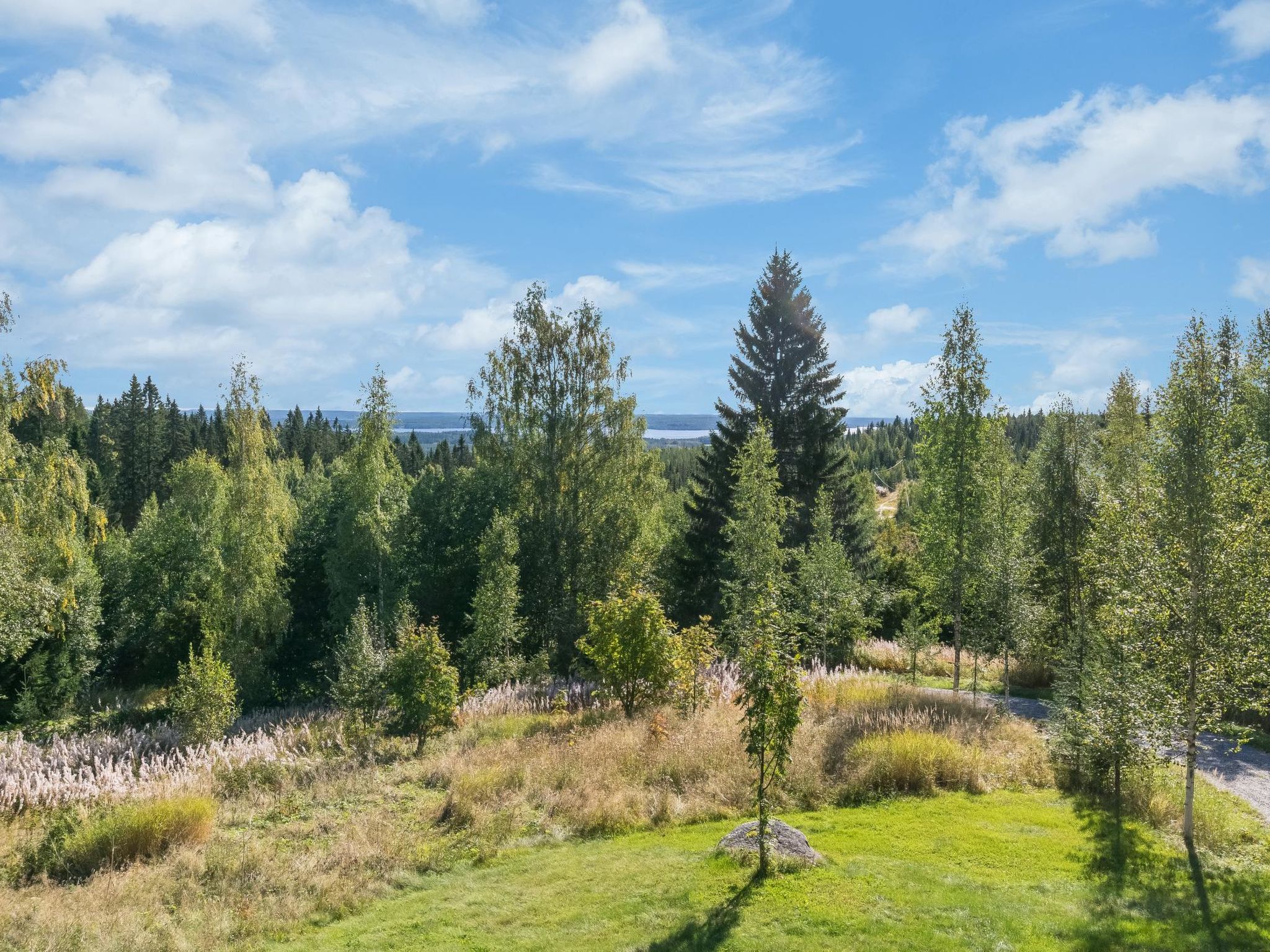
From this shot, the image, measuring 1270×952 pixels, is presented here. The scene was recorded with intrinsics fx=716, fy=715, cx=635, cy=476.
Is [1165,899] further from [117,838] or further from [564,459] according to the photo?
[564,459]

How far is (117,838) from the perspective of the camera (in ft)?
36.3

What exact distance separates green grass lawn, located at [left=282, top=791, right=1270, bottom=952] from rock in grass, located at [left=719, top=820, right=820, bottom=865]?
234 millimetres

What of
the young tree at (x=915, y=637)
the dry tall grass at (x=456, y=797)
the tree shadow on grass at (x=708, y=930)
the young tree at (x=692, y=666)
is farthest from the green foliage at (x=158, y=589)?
the tree shadow on grass at (x=708, y=930)

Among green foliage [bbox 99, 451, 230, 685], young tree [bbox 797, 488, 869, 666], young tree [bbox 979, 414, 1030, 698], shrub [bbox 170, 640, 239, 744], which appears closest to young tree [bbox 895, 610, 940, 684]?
young tree [bbox 797, 488, 869, 666]

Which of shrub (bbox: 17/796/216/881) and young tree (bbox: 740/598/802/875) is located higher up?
young tree (bbox: 740/598/802/875)

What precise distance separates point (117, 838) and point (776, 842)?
1003 centimetres

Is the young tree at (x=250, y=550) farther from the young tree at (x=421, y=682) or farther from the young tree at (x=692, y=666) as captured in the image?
the young tree at (x=692, y=666)

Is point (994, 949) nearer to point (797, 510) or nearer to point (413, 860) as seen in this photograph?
point (413, 860)

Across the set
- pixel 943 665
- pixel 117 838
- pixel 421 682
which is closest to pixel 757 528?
pixel 421 682

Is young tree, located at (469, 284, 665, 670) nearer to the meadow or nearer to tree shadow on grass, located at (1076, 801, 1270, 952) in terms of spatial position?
the meadow

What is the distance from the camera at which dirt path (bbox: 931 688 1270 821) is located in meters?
13.8

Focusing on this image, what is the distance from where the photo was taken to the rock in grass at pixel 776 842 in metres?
9.29

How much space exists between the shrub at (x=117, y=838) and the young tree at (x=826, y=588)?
51.9ft

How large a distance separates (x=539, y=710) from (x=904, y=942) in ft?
43.2
